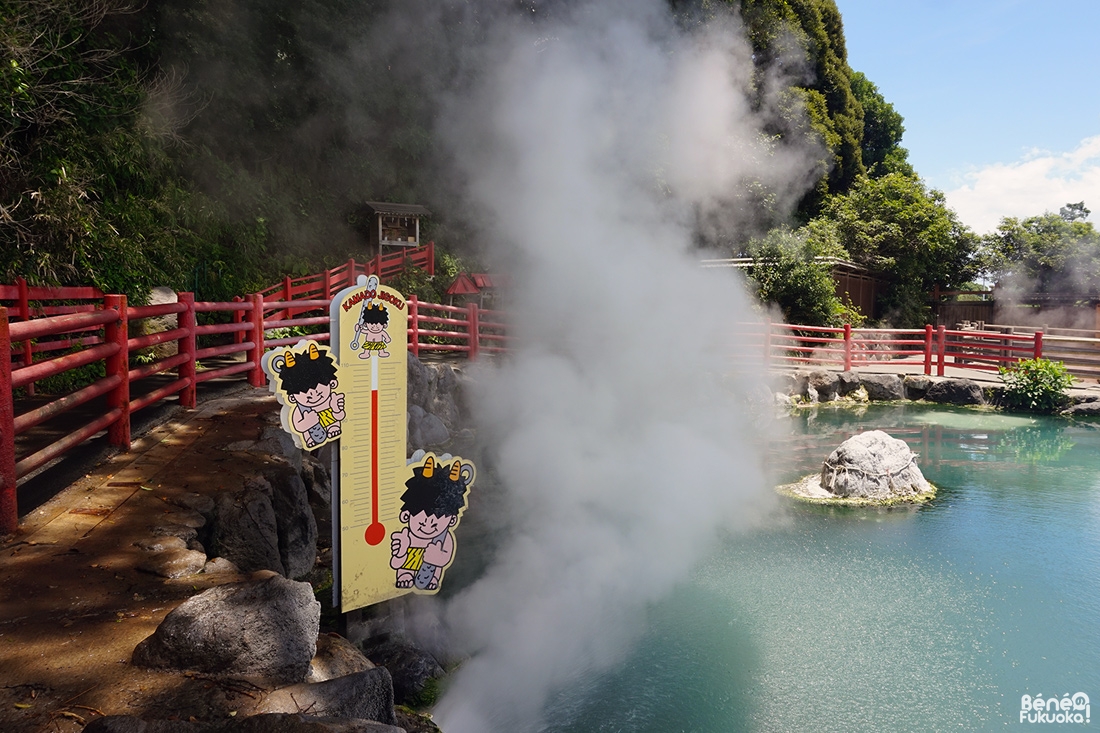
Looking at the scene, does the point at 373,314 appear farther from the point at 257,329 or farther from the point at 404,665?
the point at 257,329

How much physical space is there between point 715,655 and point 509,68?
7405mm

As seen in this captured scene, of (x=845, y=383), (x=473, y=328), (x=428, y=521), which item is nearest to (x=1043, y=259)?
(x=845, y=383)

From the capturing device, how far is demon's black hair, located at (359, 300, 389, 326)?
316cm

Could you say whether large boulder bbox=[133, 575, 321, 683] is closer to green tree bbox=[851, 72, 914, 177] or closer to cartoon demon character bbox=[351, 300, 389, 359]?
cartoon demon character bbox=[351, 300, 389, 359]

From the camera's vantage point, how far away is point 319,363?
3.01 meters

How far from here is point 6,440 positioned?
3012 mm

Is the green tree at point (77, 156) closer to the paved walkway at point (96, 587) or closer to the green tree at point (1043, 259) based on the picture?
the paved walkway at point (96, 587)

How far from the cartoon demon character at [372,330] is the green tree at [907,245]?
57.3 feet

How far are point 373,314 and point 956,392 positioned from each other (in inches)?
481

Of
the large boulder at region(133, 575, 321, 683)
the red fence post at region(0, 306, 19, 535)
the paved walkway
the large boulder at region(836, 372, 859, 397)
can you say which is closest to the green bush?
the large boulder at region(836, 372, 859, 397)

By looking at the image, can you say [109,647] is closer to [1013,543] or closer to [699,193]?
[1013,543]

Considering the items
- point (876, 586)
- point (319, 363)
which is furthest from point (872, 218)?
point (319, 363)

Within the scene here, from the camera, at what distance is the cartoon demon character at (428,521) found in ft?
10.9

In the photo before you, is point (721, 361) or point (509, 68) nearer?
point (509, 68)
